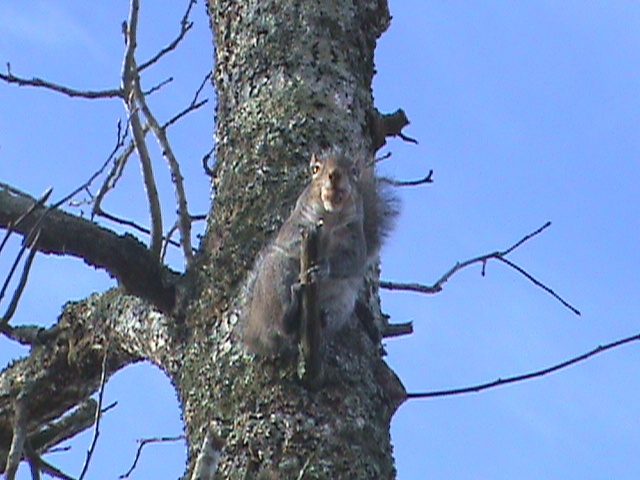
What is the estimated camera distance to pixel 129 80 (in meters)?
2.28

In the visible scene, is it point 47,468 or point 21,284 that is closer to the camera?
point 21,284

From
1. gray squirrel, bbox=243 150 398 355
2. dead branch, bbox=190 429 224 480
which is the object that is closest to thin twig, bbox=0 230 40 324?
dead branch, bbox=190 429 224 480

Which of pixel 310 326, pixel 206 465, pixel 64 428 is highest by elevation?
pixel 64 428

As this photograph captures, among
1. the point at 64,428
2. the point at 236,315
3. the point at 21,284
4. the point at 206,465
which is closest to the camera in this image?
the point at 206,465

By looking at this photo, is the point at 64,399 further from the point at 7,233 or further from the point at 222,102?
the point at 7,233

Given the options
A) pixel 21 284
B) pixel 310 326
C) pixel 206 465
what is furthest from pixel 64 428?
pixel 206 465

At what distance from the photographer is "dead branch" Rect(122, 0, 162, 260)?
213cm

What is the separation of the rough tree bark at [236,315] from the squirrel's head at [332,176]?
0.09 feet

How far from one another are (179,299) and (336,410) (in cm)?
35

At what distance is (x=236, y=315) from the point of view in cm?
184

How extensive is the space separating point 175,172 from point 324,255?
1.28 feet

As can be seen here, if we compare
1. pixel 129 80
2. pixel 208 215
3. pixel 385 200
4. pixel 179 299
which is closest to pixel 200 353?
pixel 179 299

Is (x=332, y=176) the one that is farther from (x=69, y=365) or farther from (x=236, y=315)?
(x=69, y=365)

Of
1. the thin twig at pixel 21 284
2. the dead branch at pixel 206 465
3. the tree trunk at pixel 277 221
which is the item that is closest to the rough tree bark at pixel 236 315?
the tree trunk at pixel 277 221
